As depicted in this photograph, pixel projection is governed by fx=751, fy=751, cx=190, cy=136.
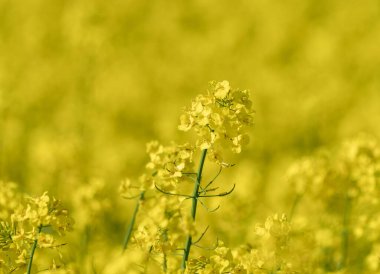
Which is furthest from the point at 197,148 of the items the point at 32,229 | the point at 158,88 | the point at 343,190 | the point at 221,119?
the point at 158,88

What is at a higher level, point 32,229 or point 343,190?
point 343,190

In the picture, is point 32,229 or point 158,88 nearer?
point 32,229

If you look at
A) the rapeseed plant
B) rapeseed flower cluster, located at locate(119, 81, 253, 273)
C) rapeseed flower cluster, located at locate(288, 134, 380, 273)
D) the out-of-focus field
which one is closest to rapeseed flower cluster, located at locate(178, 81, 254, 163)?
rapeseed flower cluster, located at locate(119, 81, 253, 273)

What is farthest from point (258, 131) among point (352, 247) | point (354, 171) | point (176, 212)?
point (176, 212)

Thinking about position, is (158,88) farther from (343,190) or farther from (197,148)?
(197,148)

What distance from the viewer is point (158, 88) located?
10.9 m

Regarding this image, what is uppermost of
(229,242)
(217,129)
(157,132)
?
(157,132)

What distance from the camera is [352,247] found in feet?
15.1

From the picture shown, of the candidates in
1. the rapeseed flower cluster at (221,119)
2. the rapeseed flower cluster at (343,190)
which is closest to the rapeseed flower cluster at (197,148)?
the rapeseed flower cluster at (221,119)

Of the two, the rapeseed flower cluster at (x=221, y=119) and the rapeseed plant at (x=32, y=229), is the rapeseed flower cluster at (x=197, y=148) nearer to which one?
the rapeseed flower cluster at (x=221, y=119)

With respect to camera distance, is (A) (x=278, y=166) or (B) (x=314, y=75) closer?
(A) (x=278, y=166)

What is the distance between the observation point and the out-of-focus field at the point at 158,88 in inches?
218

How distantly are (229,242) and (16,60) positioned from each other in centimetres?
745

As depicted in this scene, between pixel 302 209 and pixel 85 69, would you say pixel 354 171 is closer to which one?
pixel 302 209
